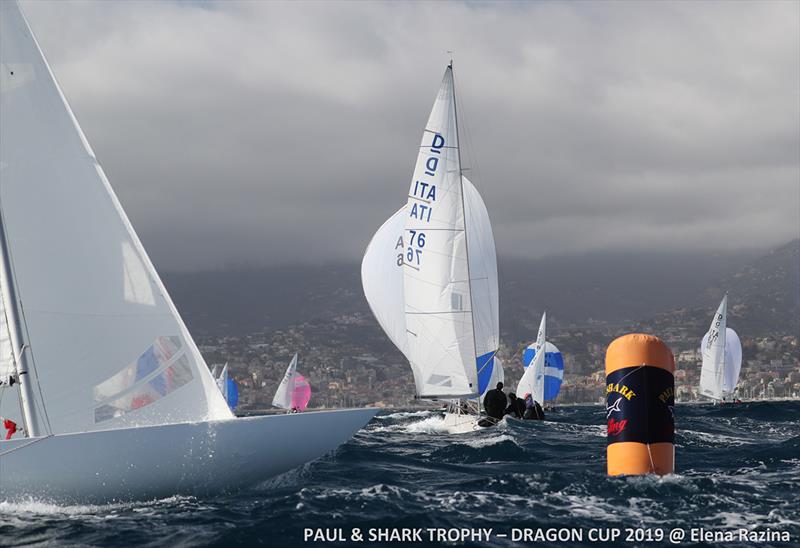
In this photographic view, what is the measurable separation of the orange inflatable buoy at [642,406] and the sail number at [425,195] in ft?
61.5

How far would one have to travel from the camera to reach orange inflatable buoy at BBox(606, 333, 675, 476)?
13289 millimetres

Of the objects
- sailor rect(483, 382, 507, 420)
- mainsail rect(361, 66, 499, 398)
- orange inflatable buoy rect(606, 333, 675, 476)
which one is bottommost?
sailor rect(483, 382, 507, 420)

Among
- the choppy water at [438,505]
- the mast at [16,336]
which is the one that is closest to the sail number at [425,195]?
the choppy water at [438,505]

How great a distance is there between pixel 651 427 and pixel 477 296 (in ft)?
78.6

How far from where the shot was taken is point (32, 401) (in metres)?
12.7

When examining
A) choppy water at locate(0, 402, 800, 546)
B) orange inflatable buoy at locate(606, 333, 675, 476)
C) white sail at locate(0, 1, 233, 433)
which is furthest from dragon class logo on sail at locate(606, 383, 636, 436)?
white sail at locate(0, 1, 233, 433)

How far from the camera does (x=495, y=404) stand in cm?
3112

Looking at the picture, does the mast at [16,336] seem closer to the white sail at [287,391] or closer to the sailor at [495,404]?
the sailor at [495,404]

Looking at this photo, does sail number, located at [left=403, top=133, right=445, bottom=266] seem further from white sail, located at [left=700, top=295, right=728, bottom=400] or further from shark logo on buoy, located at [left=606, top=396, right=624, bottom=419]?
white sail, located at [left=700, top=295, right=728, bottom=400]

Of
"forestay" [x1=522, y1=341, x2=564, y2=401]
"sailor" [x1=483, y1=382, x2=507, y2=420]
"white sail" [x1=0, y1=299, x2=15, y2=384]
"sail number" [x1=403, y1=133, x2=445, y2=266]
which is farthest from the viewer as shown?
"forestay" [x1=522, y1=341, x2=564, y2=401]

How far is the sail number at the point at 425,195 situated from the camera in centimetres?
3177

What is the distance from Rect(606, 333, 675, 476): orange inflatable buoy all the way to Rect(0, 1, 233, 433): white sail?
5894mm

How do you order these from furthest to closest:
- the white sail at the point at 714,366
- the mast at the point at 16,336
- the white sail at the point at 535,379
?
the white sail at the point at 714,366 → the white sail at the point at 535,379 → the mast at the point at 16,336

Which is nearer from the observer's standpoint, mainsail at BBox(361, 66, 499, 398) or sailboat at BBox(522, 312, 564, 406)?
mainsail at BBox(361, 66, 499, 398)
